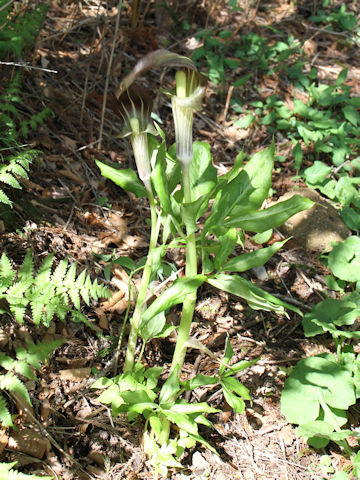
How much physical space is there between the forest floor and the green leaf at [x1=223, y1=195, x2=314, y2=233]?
995mm

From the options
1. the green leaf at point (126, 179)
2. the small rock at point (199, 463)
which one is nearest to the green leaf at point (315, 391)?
the small rock at point (199, 463)

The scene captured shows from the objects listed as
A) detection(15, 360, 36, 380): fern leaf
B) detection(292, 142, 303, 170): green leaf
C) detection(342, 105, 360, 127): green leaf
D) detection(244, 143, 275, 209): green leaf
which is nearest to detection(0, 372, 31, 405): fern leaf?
detection(15, 360, 36, 380): fern leaf

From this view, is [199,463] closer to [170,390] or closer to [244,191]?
[170,390]

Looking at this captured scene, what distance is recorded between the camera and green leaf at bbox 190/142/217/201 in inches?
77.7

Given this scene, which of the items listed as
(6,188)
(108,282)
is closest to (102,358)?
(108,282)

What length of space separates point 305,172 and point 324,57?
2.18 m

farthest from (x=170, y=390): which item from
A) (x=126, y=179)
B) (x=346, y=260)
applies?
(x=346, y=260)

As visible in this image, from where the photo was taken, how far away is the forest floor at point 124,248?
7.08 ft

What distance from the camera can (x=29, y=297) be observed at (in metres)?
1.82

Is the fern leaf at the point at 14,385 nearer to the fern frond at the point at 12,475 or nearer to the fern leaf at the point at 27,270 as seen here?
the fern frond at the point at 12,475

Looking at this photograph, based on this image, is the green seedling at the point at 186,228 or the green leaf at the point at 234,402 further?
the green leaf at the point at 234,402

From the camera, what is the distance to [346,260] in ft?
9.55

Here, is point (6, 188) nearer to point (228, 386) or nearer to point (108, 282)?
point (108, 282)

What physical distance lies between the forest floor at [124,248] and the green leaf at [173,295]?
741 millimetres
